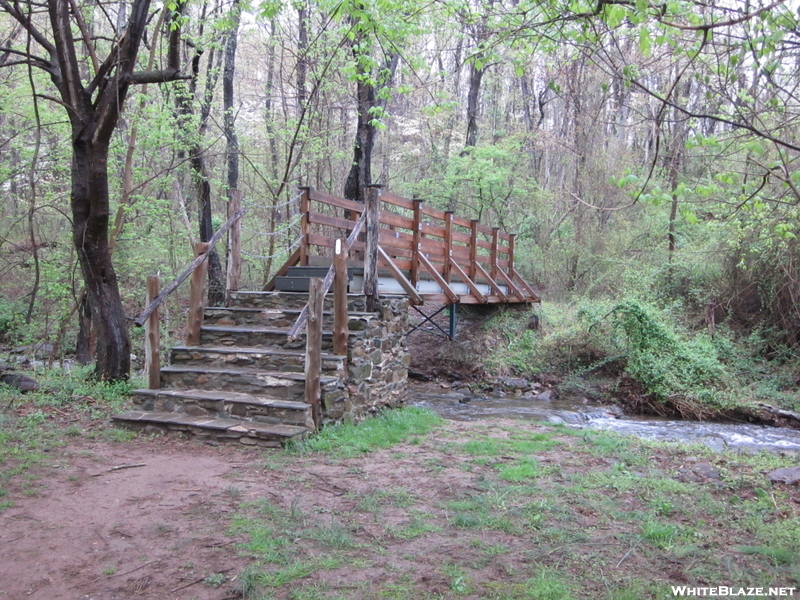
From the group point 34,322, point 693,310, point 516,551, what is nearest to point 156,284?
point 516,551

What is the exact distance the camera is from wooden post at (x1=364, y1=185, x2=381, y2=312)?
8086 mm

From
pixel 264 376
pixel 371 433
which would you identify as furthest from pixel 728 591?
pixel 264 376

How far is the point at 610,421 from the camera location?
973 cm

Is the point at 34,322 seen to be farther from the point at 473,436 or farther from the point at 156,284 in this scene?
the point at 473,436

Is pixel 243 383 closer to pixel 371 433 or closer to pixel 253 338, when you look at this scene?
pixel 253 338

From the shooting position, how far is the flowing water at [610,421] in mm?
8227

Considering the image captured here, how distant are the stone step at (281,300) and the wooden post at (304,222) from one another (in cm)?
95

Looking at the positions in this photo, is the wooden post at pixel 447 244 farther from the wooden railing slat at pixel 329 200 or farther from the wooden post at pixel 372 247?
the wooden post at pixel 372 247

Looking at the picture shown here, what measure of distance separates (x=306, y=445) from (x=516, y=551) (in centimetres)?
284

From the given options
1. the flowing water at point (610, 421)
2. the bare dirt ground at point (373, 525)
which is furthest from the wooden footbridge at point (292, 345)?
the flowing water at point (610, 421)

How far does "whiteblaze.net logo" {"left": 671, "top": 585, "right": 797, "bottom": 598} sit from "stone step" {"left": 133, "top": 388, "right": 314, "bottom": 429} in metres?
3.95

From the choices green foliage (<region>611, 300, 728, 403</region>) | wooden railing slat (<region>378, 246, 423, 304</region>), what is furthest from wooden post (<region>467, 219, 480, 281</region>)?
wooden railing slat (<region>378, 246, 423, 304</region>)

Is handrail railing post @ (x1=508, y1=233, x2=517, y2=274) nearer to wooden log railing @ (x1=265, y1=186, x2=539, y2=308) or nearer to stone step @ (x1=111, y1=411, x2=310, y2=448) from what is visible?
wooden log railing @ (x1=265, y1=186, x2=539, y2=308)

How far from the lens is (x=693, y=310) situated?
13961 millimetres
